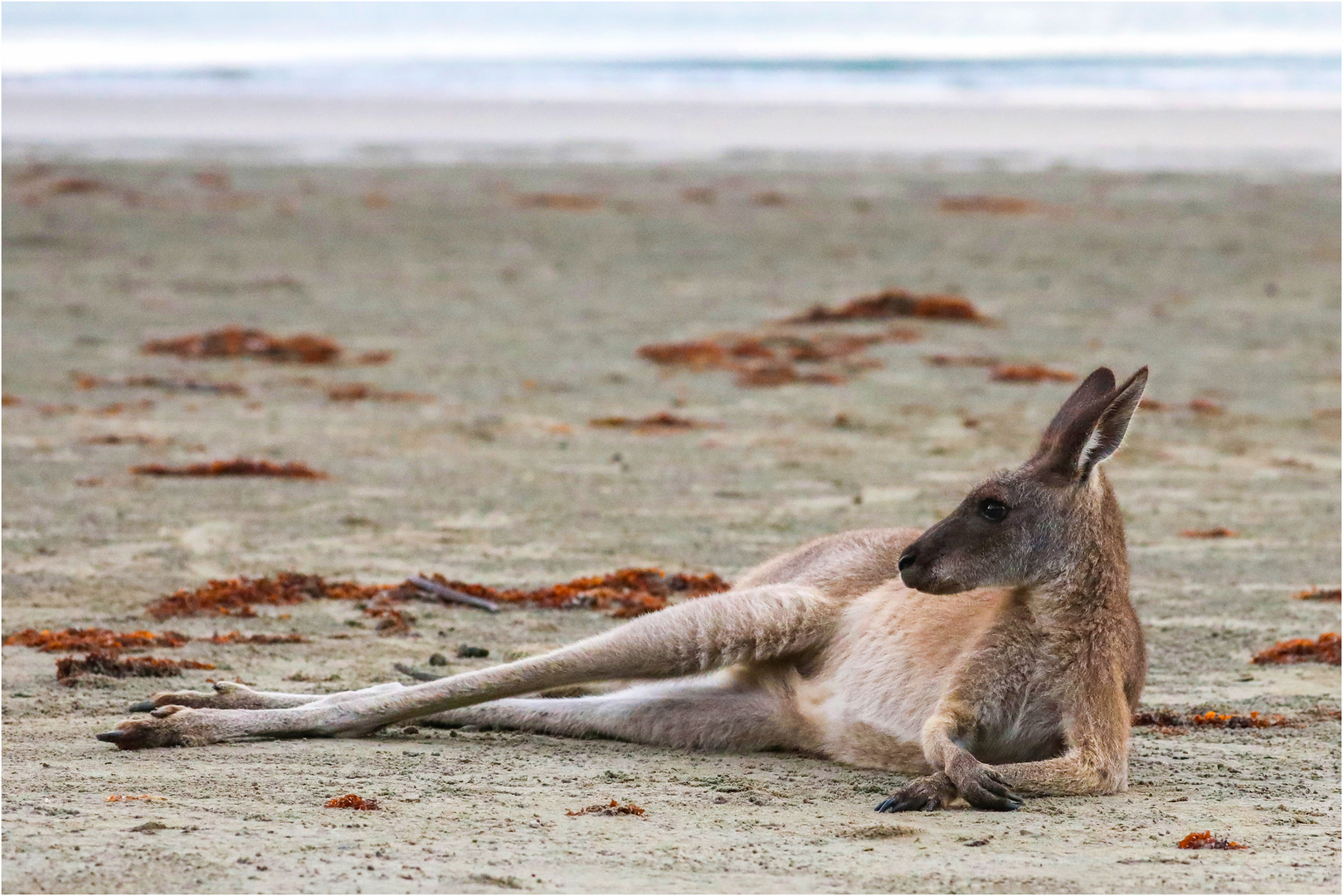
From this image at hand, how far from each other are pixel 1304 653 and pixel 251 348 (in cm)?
977

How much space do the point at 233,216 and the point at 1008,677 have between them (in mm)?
19502

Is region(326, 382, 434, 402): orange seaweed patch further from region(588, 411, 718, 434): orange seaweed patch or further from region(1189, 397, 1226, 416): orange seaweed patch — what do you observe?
region(1189, 397, 1226, 416): orange seaweed patch

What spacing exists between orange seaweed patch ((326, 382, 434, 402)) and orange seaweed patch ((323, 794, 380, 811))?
815 centimetres

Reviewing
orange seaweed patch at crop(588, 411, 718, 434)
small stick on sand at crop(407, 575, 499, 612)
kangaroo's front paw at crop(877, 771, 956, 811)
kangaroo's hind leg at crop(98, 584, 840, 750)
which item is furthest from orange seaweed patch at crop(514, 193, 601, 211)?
kangaroo's front paw at crop(877, 771, 956, 811)

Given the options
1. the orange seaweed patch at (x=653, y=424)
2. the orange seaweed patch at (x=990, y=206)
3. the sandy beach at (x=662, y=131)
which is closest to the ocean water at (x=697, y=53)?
the sandy beach at (x=662, y=131)

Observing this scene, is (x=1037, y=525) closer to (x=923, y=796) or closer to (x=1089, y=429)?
(x=1089, y=429)

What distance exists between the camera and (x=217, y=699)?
5.88m

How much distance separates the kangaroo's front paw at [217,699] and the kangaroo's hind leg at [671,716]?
1.94ft

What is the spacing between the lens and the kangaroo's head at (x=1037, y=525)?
539 centimetres

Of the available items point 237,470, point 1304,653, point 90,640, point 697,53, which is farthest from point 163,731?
point 697,53

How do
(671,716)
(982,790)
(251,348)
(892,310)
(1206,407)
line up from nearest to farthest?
(982,790)
(671,716)
(1206,407)
(251,348)
(892,310)

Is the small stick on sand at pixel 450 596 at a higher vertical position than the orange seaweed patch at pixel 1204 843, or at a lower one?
lower

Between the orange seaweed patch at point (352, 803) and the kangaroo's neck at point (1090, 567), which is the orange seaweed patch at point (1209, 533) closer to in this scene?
the kangaroo's neck at point (1090, 567)

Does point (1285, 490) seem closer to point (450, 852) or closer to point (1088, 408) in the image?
point (1088, 408)
